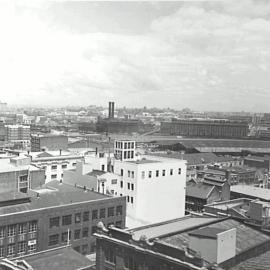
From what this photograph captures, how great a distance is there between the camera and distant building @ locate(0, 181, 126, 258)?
5316 cm

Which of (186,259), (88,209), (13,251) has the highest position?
(186,259)

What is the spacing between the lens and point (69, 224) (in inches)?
2311

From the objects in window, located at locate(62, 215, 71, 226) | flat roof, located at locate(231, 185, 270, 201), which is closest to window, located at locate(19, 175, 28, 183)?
window, located at locate(62, 215, 71, 226)

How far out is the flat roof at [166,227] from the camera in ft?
115

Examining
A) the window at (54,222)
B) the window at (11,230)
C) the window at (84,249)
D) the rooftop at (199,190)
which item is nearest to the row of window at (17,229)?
the window at (11,230)

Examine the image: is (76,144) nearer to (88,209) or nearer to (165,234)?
(88,209)

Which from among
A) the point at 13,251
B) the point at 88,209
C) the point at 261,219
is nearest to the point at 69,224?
the point at 88,209

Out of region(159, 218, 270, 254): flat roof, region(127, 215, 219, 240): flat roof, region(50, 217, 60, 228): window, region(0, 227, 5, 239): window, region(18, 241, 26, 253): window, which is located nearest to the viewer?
region(159, 218, 270, 254): flat roof

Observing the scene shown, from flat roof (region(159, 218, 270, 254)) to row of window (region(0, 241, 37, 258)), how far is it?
2693 cm

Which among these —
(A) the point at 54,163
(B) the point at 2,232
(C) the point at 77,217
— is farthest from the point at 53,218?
(A) the point at 54,163

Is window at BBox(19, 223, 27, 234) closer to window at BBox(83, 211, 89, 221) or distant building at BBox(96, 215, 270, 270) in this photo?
window at BBox(83, 211, 89, 221)

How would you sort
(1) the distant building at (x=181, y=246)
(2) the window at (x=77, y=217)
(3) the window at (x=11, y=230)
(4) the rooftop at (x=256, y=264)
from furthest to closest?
(2) the window at (x=77, y=217)
(3) the window at (x=11, y=230)
(1) the distant building at (x=181, y=246)
(4) the rooftop at (x=256, y=264)

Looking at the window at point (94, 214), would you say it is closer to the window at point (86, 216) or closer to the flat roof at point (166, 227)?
the window at point (86, 216)

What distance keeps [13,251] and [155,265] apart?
94.7 feet
